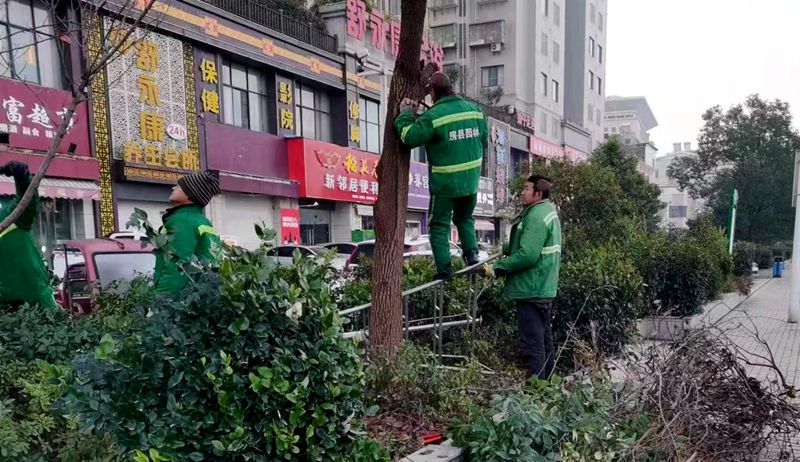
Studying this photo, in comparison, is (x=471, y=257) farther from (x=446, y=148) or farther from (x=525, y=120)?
(x=525, y=120)

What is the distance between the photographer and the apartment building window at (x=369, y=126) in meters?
21.4

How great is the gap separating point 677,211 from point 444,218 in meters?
69.0

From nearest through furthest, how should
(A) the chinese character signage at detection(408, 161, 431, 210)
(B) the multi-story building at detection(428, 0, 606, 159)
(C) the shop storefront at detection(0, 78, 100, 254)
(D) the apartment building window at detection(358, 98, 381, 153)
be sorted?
(C) the shop storefront at detection(0, 78, 100, 254)
(D) the apartment building window at detection(358, 98, 381, 153)
(A) the chinese character signage at detection(408, 161, 431, 210)
(B) the multi-story building at detection(428, 0, 606, 159)

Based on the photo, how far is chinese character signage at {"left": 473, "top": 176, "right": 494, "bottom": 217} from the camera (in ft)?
93.6

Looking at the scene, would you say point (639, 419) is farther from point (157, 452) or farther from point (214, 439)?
point (157, 452)

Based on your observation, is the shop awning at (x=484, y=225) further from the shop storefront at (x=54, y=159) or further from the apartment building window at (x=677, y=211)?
the apartment building window at (x=677, y=211)

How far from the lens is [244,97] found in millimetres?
16875

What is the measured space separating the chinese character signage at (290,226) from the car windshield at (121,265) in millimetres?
10775

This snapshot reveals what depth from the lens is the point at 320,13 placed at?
19469mm

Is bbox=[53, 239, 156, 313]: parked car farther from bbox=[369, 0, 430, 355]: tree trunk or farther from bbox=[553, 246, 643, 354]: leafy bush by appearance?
bbox=[553, 246, 643, 354]: leafy bush

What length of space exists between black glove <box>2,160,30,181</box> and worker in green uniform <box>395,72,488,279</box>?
2.55 metres

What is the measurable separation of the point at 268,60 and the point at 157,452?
16490 mm

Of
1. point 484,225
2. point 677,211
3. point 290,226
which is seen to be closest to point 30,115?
point 290,226

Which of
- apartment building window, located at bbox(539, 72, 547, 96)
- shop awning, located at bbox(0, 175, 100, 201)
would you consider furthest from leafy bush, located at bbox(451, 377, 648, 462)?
apartment building window, located at bbox(539, 72, 547, 96)
